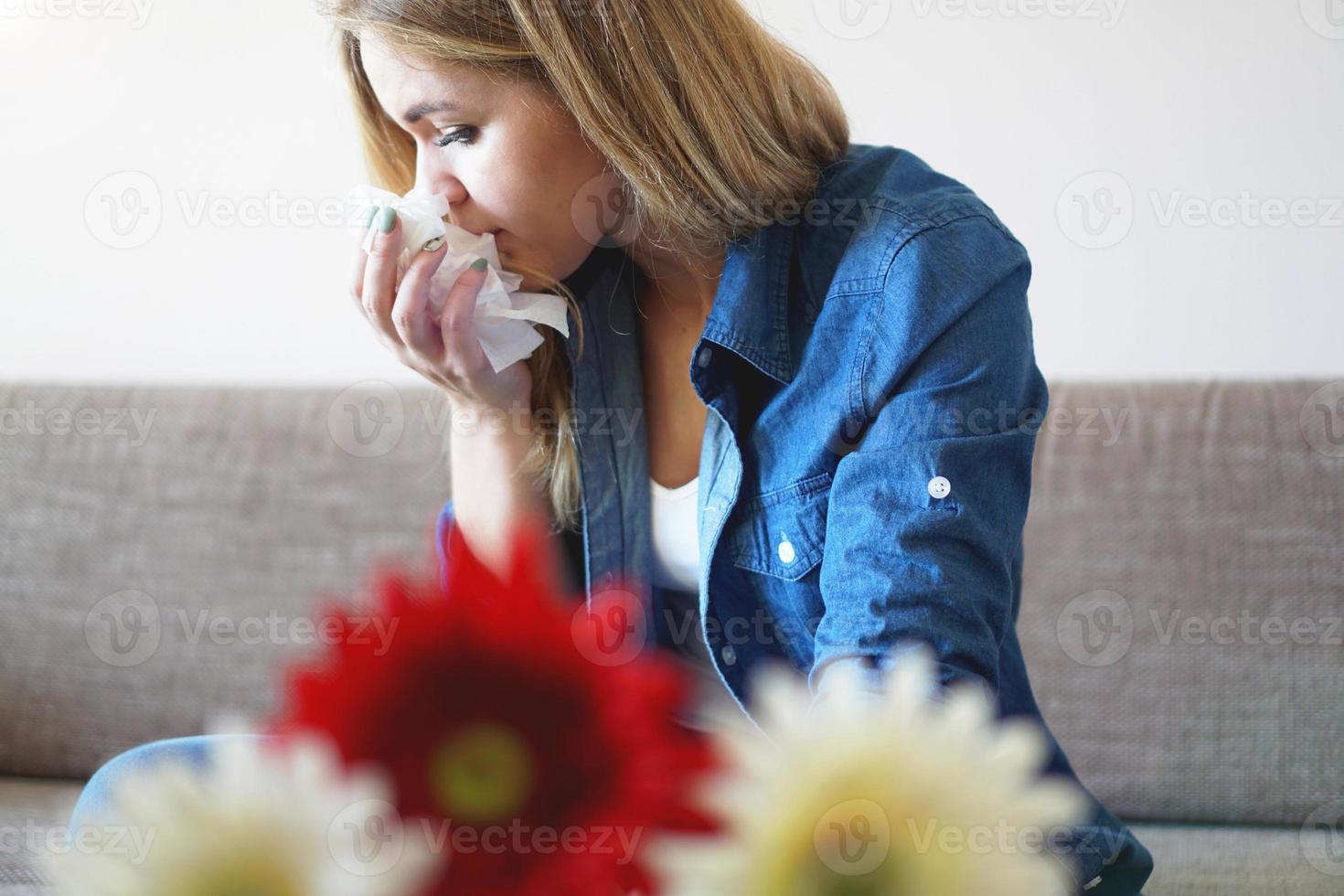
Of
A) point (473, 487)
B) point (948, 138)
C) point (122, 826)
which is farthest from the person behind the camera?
point (948, 138)

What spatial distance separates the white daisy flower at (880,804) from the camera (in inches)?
7.4

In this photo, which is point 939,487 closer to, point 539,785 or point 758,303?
point 758,303

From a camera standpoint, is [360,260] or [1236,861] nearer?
[360,260]

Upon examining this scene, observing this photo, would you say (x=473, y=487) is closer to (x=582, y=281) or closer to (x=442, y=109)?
(x=582, y=281)

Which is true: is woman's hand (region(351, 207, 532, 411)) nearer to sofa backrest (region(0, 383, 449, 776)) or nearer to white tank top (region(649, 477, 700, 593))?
white tank top (region(649, 477, 700, 593))

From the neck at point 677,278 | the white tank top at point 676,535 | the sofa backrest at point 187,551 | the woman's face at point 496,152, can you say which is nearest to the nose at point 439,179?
the woman's face at point 496,152

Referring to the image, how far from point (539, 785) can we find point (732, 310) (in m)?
0.74

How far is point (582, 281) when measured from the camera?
1.11 meters

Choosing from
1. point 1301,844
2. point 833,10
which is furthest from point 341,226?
point 1301,844

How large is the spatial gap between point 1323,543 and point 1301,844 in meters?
0.34

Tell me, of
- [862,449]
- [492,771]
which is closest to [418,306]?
[862,449]

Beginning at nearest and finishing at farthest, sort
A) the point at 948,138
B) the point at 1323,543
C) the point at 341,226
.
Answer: the point at 1323,543 → the point at 948,138 → the point at 341,226

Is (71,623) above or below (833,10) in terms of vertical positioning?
below

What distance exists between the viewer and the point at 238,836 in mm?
202
